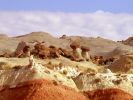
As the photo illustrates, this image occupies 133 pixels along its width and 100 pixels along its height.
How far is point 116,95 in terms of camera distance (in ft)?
96.5

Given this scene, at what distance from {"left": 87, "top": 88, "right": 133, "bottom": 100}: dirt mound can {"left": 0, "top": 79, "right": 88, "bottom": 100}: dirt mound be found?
1.94ft

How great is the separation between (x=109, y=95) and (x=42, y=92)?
12.1 feet

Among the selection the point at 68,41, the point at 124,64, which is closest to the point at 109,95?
the point at 124,64

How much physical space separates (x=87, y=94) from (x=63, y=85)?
1.47 m

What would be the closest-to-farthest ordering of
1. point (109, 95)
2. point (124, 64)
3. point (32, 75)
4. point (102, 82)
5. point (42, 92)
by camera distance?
point (42, 92), point (109, 95), point (32, 75), point (102, 82), point (124, 64)

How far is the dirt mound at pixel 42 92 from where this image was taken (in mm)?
28517

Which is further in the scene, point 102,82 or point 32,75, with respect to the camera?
point 102,82

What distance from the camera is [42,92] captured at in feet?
93.9

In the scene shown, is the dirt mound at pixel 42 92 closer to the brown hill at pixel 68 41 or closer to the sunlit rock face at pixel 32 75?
the sunlit rock face at pixel 32 75

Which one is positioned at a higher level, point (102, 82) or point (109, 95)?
point (102, 82)

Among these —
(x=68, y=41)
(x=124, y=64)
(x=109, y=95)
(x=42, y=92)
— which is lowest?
(x=109, y=95)

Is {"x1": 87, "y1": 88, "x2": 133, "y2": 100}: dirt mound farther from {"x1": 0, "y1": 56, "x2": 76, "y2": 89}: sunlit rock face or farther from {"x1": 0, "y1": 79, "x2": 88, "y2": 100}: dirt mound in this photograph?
{"x1": 0, "y1": 56, "x2": 76, "y2": 89}: sunlit rock face

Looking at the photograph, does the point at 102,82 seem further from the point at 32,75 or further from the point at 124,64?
the point at 124,64

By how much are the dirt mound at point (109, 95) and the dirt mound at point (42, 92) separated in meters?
0.59
